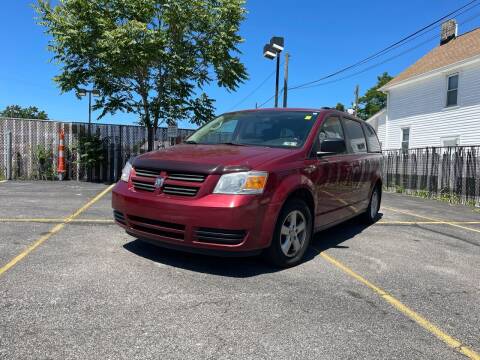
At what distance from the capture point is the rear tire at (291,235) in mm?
4324

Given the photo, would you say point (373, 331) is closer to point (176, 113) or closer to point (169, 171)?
point (169, 171)

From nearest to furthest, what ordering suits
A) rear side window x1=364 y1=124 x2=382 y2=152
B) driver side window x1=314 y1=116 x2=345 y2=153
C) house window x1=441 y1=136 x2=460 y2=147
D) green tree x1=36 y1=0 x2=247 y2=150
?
driver side window x1=314 y1=116 x2=345 y2=153 < rear side window x1=364 y1=124 x2=382 y2=152 < green tree x1=36 y1=0 x2=247 y2=150 < house window x1=441 y1=136 x2=460 y2=147

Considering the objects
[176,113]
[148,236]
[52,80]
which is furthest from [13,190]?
[148,236]

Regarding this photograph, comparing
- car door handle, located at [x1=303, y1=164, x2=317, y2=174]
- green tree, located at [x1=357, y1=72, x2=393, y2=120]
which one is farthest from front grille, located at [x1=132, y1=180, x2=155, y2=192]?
green tree, located at [x1=357, y1=72, x2=393, y2=120]

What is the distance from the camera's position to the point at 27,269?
4098 millimetres

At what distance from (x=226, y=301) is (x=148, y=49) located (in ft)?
35.6

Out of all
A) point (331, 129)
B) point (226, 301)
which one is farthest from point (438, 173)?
point (226, 301)

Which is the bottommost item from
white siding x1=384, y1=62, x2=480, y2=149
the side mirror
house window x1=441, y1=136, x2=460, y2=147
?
the side mirror

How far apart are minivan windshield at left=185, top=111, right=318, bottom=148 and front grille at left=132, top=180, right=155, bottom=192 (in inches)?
46.9

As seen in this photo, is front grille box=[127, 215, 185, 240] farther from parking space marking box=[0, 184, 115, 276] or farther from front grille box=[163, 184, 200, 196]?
parking space marking box=[0, 184, 115, 276]

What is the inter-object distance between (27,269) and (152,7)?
36.7 feet

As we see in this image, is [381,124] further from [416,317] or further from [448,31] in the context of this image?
[416,317]

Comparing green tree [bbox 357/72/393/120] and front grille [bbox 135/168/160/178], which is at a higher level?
green tree [bbox 357/72/393/120]

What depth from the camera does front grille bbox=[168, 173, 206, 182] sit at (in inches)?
160
